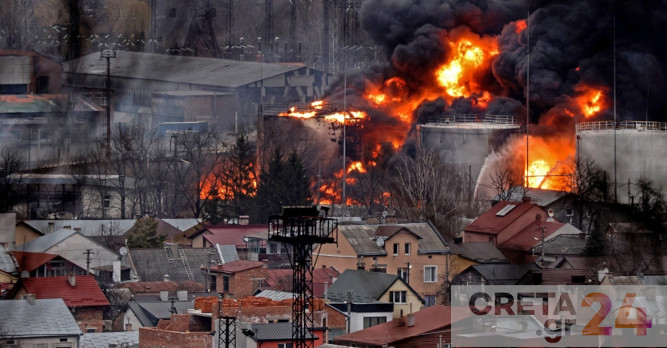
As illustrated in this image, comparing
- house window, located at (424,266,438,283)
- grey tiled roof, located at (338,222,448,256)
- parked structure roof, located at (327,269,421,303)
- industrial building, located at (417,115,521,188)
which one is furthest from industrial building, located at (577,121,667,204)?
parked structure roof, located at (327,269,421,303)

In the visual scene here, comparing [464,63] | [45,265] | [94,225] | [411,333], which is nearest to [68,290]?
[45,265]

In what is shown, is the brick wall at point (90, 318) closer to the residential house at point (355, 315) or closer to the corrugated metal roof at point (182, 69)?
the residential house at point (355, 315)

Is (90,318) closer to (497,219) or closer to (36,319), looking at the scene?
(36,319)

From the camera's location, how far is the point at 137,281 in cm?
5809

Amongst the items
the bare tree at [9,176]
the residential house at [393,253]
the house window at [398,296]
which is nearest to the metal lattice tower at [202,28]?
the bare tree at [9,176]

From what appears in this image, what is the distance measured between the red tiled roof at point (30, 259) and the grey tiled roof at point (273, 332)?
13406 mm

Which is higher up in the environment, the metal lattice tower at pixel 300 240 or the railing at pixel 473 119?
the railing at pixel 473 119

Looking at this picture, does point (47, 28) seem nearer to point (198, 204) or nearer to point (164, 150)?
point (164, 150)

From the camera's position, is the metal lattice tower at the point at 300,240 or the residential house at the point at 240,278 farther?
the residential house at the point at 240,278

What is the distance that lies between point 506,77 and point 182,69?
2248cm

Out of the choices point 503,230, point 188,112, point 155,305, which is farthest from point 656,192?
point 188,112

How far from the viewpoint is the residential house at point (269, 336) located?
135 ft

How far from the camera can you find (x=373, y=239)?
5756cm

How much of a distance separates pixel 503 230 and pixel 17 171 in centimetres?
1972
